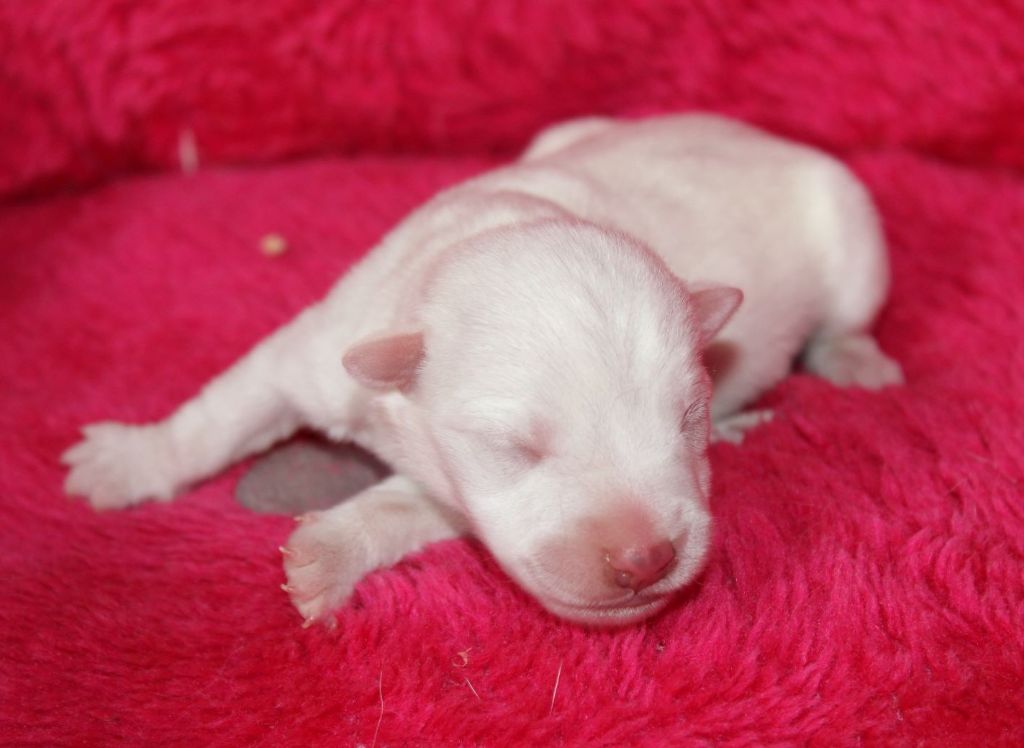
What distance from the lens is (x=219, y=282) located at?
274 cm

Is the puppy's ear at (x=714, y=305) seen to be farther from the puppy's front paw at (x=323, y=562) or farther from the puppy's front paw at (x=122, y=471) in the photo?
the puppy's front paw at (x=122, y=471)

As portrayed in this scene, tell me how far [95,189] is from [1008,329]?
2425 millimetres

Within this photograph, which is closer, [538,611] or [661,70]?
[538,611]

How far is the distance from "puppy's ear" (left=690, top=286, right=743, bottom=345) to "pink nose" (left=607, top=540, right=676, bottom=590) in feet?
1.45

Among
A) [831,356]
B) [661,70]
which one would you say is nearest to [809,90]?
[661,70]

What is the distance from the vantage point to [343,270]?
2369 millimetres

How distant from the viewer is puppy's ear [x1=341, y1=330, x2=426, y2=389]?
66.3 inches

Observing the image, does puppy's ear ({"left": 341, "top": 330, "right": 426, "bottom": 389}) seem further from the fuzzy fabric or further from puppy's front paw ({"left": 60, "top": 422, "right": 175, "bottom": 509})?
puppy's front paw ({"left": 60, "top": 422, "right": 175, "bottom": 509})

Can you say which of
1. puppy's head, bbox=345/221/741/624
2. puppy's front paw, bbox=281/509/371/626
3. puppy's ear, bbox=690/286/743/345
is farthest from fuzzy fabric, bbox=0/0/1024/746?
puppy's ear, bbox=690/286/743/345

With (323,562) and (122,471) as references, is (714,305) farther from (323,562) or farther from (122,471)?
(122,471)

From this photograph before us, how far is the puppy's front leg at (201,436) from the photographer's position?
6.97ft

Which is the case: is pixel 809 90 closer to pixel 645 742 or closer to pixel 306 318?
pixel 306 318

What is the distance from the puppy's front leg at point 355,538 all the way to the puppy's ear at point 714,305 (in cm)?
52

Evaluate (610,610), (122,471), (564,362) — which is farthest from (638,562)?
(122,471)
